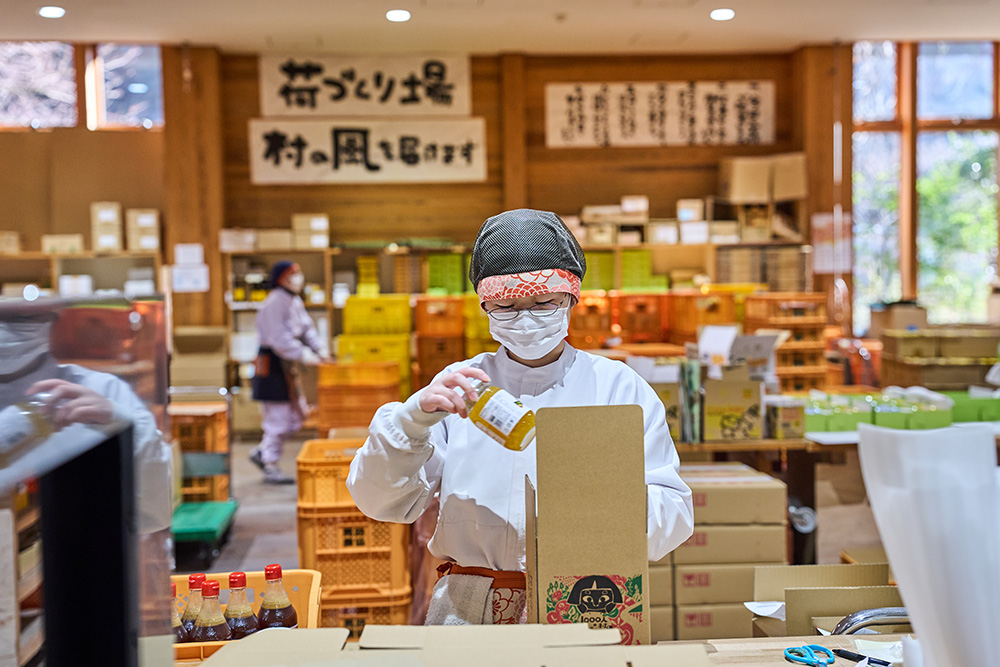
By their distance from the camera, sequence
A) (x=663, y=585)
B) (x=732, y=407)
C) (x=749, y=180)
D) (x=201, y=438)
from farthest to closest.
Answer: (x=749, y=180) < (x=201, y=438) < (x=732, y=407) < (x=663, y=585)

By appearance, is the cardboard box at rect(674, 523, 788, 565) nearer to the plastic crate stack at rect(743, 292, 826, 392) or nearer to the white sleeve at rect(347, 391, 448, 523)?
the white sleeve at rect(347, 391, 448, 523)

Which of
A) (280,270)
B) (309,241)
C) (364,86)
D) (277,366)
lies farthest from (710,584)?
(364,86)

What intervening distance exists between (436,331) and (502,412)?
5844 millimetres

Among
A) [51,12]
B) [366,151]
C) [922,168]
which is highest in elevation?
[51,12]

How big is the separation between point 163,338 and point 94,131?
855 cm

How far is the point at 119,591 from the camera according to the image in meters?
0.63

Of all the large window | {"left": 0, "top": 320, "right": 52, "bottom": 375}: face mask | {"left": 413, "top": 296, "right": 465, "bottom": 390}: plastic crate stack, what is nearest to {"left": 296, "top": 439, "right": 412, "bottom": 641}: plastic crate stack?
{"left": 0, "top": 320, "right": 52, "bottom": 375}: face mask

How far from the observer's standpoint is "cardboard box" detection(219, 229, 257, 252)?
26.0 ft

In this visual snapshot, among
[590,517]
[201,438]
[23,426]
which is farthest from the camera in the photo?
[201,438]

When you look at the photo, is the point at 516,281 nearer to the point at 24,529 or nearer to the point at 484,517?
the point at 484,517

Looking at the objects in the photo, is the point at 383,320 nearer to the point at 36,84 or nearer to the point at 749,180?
the point at 749,180

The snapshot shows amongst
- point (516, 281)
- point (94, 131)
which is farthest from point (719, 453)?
point (94, 131)

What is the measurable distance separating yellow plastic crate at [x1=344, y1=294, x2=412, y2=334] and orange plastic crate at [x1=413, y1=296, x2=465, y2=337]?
12 centimetres

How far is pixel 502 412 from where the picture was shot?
1.47m
